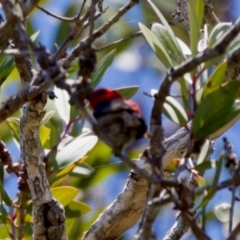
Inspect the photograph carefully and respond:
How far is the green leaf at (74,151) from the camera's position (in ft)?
7.31

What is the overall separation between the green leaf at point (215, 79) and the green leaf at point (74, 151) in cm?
80

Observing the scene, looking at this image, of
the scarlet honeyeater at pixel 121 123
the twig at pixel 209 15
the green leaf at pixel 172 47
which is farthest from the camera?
the twig at pixel 209 15

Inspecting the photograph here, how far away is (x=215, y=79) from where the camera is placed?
4.90ft

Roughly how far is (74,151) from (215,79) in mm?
841

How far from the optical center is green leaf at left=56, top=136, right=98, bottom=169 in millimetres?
2229

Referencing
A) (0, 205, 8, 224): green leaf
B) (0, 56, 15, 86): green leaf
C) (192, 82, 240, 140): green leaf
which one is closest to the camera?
(192, 82, 240, 140): green leaf

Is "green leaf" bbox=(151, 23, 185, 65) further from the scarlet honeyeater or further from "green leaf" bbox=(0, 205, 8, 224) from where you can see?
"green leaf" bbox=(0, 205, 8, 224)

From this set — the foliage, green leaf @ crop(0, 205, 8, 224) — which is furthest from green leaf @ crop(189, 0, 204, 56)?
green leaf @ crop(0, 205, 8, 224)

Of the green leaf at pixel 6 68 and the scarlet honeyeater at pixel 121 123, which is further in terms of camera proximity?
the green leaf at pixel 6 68

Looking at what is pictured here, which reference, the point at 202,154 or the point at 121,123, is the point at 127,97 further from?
the point at 121,123

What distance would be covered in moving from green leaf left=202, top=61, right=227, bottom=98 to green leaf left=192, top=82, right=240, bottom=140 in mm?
21

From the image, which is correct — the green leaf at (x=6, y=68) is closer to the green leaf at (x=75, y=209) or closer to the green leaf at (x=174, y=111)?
the green leaf at (x=75, y=209)

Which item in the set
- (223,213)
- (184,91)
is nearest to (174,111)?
(184,91)

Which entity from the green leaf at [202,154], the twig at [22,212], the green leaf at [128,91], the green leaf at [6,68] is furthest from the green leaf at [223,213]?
the green leaf at [6,68]
